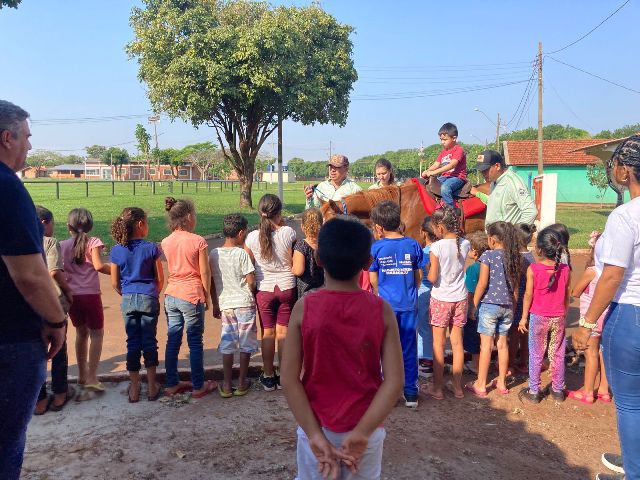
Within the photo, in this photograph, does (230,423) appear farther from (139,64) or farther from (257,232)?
(139,64)

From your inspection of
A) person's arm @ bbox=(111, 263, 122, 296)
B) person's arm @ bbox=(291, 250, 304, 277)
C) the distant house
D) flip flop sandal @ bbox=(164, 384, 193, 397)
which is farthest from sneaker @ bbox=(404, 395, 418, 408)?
the distant house

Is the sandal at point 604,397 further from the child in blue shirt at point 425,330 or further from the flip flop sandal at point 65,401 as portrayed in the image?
the flip flop sandal at point 65,401

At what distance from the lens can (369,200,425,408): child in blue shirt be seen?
4.34 meters

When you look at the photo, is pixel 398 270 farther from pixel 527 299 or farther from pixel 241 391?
pixel 241 391

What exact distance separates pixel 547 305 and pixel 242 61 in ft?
64.4

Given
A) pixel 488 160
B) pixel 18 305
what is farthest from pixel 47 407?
pixel 488 160

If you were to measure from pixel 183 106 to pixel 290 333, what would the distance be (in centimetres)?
2183

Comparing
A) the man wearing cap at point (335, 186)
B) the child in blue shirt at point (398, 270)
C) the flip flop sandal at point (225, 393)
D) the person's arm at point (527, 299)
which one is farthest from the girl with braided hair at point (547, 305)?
the flip flop sandal at point (225, 393)

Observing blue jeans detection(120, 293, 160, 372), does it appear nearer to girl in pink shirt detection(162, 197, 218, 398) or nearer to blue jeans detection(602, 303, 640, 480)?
girl in pink shirt detection(162, 197, 218, 398)

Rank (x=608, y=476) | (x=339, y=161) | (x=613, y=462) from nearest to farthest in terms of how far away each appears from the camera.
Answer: (x=608, y=476), (x=613, y=462), (x=339, y=161)

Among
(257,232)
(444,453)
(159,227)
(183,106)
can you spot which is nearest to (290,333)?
(444,453)

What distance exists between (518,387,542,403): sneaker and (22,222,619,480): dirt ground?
Answer: 59 millimetres

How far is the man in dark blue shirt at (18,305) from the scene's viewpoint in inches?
88.0

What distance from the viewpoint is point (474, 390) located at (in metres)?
4.89
